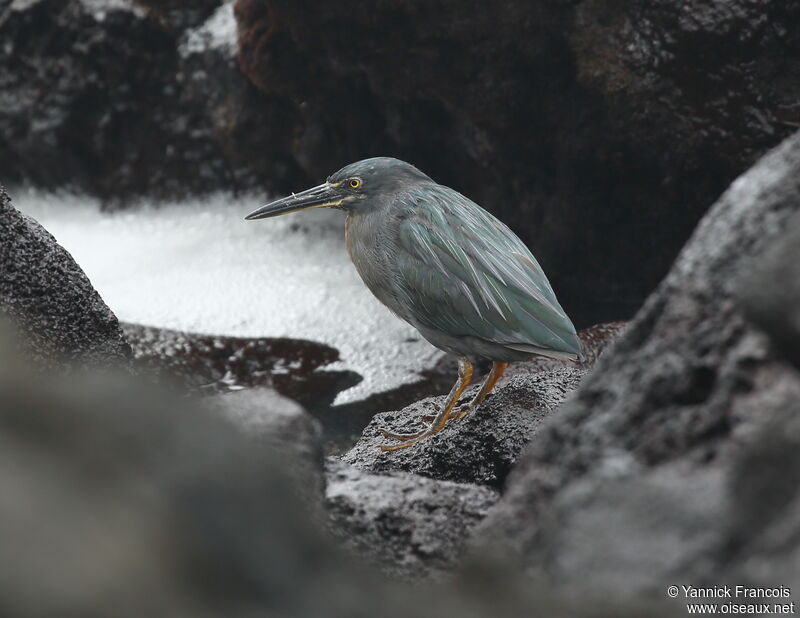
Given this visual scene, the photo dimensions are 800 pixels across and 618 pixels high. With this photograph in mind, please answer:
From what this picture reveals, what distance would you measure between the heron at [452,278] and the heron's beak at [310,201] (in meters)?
0.12

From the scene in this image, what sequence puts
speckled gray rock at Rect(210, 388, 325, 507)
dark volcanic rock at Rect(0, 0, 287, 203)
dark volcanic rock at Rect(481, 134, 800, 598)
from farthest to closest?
dark volcanic rock at Rect(0, 0, 287, 203) → speckled gray rock at Rect(210, 388, 325, 507) → dark volcanic rock at Rect(481, 134, 800, 598)

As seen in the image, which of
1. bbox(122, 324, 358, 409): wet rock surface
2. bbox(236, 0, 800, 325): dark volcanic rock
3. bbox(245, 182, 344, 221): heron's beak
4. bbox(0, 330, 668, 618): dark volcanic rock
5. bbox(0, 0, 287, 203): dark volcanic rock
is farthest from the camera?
bbox(0, 0, 287, 203): dark volcanic rock

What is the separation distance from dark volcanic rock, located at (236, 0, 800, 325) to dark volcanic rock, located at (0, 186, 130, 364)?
3594 millimetres

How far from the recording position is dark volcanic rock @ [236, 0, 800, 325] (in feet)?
18.4

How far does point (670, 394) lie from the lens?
61.7 inches

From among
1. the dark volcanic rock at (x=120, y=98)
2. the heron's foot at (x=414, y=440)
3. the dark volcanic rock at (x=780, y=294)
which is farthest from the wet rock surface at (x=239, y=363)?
the dark volcanic rock at (x=780, y=294)

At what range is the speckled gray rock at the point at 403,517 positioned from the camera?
211cm

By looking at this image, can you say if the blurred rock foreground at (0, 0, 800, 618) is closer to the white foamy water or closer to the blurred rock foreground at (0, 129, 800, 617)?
the blurred rock foreground at (0, 129, 800, 617)

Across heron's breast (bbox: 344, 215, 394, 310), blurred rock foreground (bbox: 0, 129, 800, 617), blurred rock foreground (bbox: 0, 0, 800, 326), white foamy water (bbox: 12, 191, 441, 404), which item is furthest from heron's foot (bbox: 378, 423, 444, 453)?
blurred rock foreground (bbox: 0, 0, 800, 326)

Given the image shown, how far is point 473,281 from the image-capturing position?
11.5ft

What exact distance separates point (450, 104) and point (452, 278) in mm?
3339

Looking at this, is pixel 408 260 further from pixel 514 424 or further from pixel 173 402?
pixel 173 402

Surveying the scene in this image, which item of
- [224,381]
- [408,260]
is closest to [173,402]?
[408,260]

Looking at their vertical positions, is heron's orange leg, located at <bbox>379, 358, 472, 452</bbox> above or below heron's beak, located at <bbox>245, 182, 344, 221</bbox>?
below
